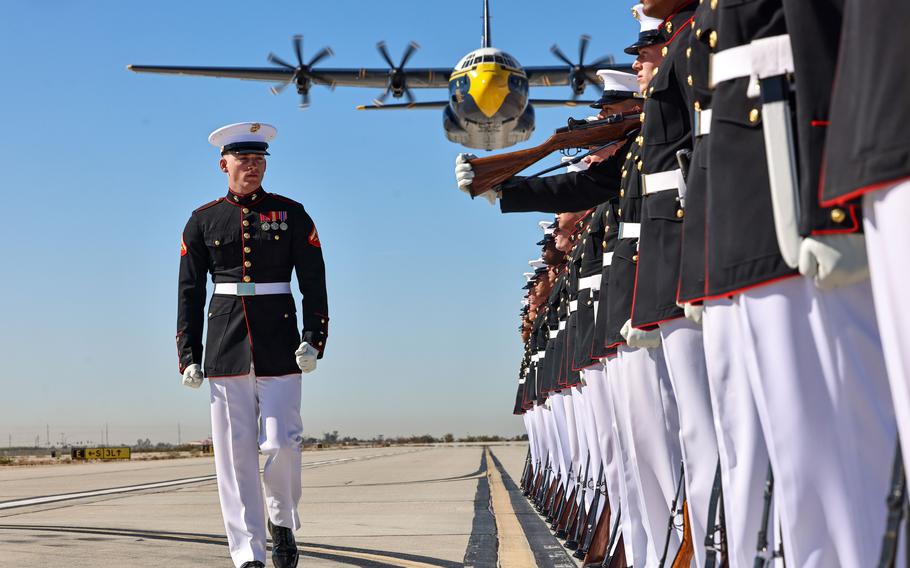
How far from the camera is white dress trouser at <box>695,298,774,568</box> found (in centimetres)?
285

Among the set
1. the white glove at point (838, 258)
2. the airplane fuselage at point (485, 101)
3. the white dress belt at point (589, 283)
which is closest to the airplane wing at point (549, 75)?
the airplane fuselage at point (485, 101)

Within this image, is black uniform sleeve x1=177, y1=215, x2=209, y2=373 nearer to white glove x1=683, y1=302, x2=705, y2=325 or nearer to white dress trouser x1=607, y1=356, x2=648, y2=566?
white dress trouser x1=607, y1=356, x2=648, y2=566

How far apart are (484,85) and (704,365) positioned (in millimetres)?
18196

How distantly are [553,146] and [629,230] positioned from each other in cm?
86

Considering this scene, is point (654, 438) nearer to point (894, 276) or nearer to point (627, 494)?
point (627, 494)

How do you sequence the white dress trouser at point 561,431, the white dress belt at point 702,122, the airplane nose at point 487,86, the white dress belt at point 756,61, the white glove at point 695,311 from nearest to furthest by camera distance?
the white dress belt at point 756,61 < the white glove at point 695,311 < the white dress belt at point 702,122 < the white dress trouser at point 561,431 < the airplane nose at point 487,86

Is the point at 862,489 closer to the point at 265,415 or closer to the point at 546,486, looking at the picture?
the point at 265,415

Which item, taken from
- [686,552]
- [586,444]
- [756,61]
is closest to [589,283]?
[586,444]

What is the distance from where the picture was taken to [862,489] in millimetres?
2430

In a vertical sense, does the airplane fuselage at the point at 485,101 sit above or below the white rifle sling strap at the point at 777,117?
above

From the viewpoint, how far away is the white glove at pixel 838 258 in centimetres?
222

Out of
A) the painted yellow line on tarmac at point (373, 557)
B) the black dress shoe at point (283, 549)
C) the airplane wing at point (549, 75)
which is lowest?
the painted yellow line on tarmac at point (373, 557)

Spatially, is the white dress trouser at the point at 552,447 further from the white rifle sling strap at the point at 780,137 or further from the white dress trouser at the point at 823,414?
the white rifle sling strap at the point at 780,137

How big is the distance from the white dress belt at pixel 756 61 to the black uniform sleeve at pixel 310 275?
3377mm
